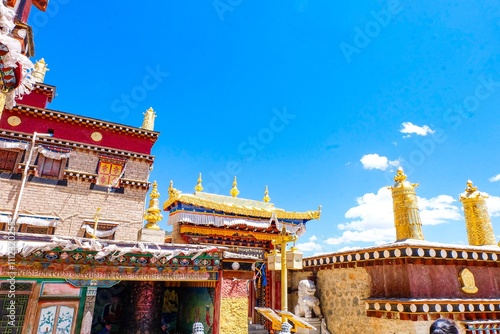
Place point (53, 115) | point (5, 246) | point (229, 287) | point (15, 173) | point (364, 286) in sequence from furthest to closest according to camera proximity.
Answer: point (53, 115)
point (15, 173)
point (364, 286)
point (229, 287)
point (5, 246)

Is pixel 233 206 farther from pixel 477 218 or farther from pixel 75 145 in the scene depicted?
pixel 477 218

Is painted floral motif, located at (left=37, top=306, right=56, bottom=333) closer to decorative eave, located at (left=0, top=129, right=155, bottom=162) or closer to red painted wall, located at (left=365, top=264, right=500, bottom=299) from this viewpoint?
red painted wall, located at (left=365, top=264, right=500, bottom=299)

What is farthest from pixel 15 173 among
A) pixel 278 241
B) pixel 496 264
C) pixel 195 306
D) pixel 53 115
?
pixel 496 264

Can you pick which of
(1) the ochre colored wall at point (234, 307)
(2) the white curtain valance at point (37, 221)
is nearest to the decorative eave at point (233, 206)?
(2) the white curtain valance at point (37, 221)

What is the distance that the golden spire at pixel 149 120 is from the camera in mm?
20156

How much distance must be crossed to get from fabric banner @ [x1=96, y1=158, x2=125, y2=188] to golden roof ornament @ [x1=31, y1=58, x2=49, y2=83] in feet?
23.3

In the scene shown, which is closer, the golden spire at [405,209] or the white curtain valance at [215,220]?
the golden spire at [405,209]

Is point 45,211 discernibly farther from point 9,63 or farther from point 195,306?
point 9,63

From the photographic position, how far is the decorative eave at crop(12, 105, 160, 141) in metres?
16.3

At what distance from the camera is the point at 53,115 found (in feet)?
54.7

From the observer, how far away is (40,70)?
19609 millimetres

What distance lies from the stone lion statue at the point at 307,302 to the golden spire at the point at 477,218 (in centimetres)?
593

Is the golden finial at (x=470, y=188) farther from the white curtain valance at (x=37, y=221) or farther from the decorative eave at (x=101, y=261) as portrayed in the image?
the white curtain valance at (x=37, y=221)

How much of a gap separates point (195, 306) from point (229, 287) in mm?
2156
